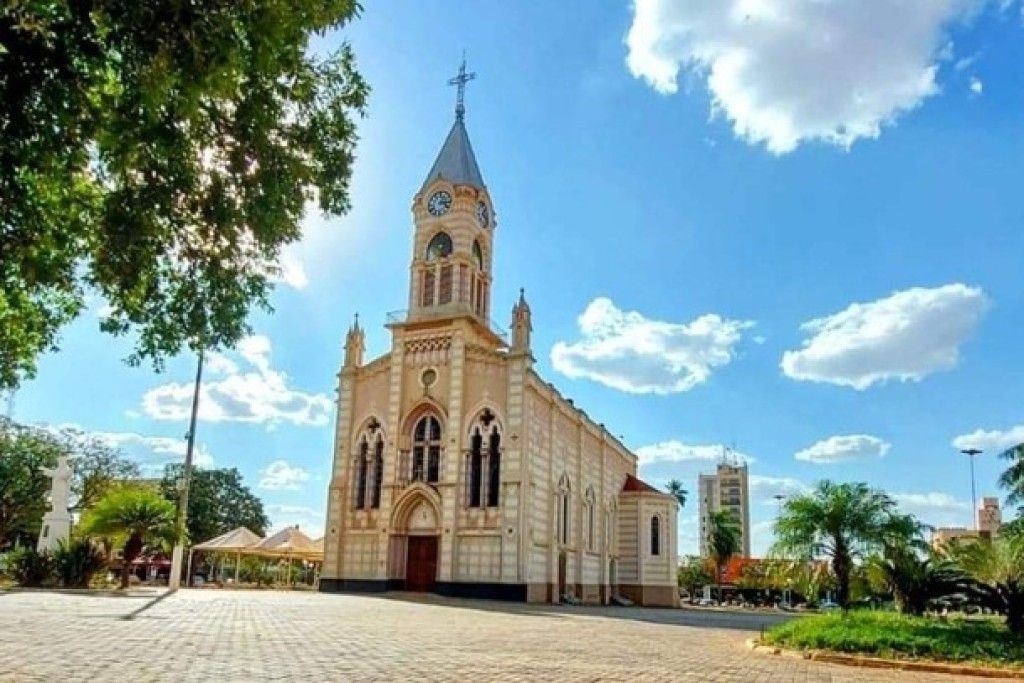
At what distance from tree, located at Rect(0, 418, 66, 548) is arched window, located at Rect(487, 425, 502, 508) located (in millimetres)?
22005

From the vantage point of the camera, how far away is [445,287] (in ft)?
129

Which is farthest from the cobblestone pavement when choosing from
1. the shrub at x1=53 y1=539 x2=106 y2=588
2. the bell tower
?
the bell tower

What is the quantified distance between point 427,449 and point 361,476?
A: 366cm

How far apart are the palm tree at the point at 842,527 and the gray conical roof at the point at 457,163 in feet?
83.9

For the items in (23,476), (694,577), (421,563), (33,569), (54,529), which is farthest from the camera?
(694,577)

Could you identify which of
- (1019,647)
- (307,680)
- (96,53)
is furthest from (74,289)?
(1019,647)

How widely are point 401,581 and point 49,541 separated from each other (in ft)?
45.2

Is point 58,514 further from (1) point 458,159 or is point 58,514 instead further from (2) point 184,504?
(1) point 458,159

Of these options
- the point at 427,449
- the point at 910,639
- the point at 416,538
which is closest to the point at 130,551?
the point at 416,538

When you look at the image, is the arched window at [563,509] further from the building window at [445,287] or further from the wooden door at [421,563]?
the building window at [445,287]

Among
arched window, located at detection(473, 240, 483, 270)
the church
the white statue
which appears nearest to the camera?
the white statue

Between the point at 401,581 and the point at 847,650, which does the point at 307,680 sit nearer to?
the point at 847,650

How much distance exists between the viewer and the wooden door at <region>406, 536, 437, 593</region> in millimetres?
35312

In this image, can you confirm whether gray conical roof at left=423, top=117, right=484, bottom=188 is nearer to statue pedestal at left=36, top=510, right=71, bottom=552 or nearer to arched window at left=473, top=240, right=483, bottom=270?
arched window at left=473, top=240, right=483, bottom=270
